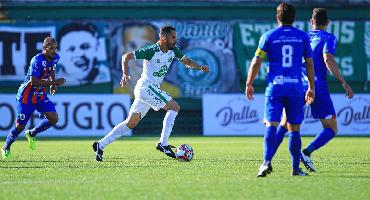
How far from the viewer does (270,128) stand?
11.2 meters

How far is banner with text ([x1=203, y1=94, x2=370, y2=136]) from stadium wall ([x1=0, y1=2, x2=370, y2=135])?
2.59 metres

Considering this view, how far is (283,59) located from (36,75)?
624 cm

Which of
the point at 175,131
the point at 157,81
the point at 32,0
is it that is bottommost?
the point at 175,131

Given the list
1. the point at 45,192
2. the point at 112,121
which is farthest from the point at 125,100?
the point at 45,192

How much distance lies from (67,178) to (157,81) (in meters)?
4.22

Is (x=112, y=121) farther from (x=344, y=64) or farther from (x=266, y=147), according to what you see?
(x=266, y=147)

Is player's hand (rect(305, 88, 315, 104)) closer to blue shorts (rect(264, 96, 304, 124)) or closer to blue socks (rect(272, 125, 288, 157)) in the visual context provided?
blue shorts (rect(264, 96, 304, 124))

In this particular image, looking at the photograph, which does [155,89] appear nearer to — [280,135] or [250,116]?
[280,135]

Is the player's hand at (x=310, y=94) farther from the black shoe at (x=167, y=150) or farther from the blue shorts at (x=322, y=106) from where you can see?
the black shoe at (x=167, y=150)

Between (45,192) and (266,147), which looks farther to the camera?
(266,147)

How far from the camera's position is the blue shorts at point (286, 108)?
1121cm

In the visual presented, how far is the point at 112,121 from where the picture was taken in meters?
27.4

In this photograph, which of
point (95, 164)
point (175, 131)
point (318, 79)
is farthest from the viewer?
point (175, 131)

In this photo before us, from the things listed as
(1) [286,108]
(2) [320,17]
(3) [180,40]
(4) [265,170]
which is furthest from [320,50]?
(3) [180,40]
